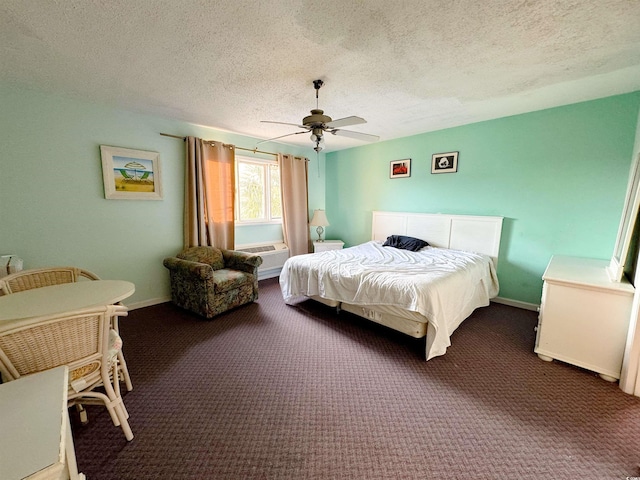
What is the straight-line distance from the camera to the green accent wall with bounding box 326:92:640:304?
2.67 meters

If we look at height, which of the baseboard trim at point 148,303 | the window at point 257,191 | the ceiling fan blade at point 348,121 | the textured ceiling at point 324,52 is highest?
the textured ceiling at point 324,52

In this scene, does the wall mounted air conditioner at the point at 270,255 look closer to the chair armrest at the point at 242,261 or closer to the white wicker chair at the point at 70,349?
the chair armrest at the point at 242,261

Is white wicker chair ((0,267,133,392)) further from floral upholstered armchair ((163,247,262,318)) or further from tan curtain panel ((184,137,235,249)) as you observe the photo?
tan curtain panel ((184,137,235,249))

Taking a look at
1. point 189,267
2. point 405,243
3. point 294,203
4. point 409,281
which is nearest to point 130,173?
point 189,267

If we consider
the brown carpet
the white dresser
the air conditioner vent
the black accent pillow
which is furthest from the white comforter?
the air conditioner vent

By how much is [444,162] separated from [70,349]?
14.4ft

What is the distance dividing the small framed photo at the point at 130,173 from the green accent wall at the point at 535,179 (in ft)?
12.0

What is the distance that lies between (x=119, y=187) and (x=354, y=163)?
3.76 m

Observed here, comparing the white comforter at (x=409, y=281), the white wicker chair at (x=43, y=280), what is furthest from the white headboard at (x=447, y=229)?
the white wicker chair at (x=43, y=280)

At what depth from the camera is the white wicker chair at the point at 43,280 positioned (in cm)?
179

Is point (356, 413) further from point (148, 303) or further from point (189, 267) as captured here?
point (148, 303)

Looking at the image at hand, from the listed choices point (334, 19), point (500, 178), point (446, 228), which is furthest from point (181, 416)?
point (500, 178)

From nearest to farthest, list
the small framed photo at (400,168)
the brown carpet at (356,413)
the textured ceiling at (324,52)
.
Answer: the brown carpet at (356,413) < the textured ceiling at (324,52) < the small framed photo at (400,168)

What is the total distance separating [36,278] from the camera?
2.00 metres
